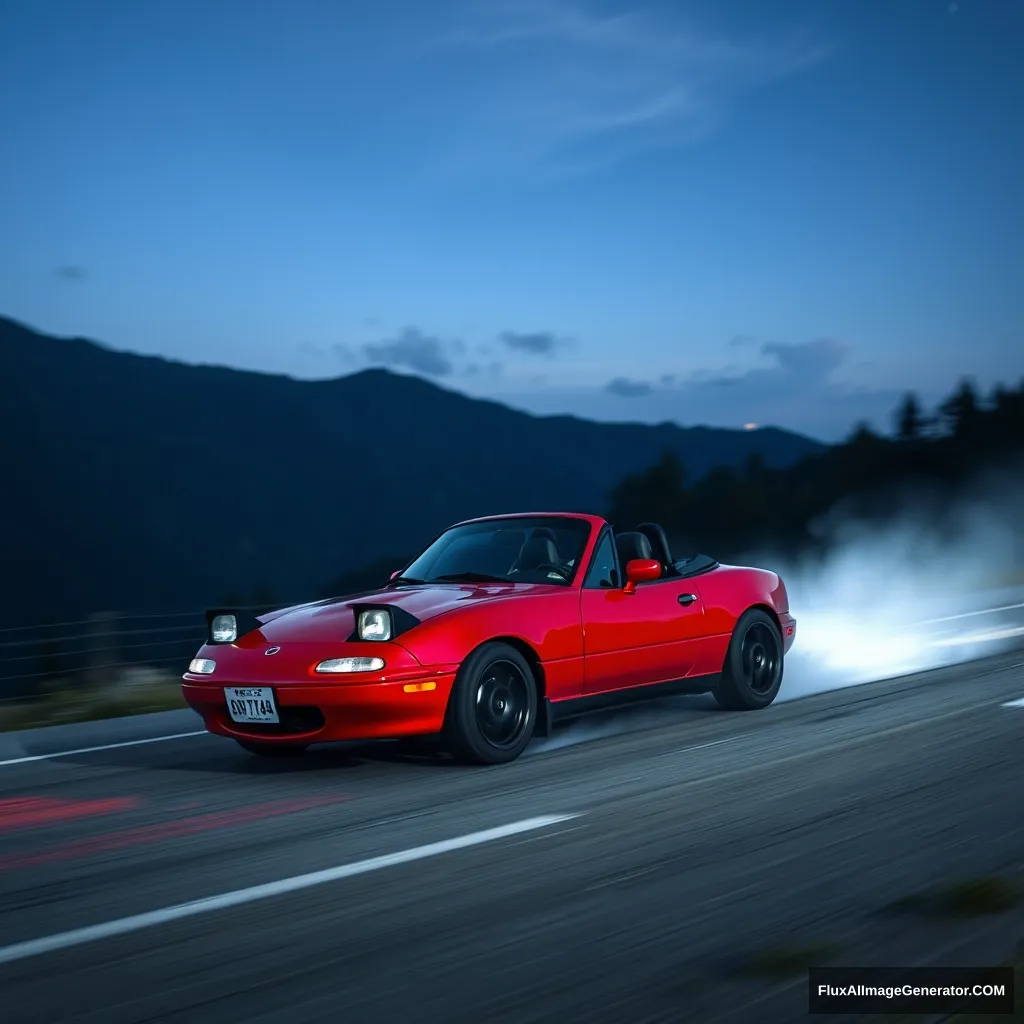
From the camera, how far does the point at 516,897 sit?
4.15m

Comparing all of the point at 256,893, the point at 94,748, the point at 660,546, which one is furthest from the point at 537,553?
the point at 256,893

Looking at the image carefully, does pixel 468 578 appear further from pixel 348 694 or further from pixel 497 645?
pixel 348 694

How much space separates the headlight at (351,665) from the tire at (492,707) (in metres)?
0.44

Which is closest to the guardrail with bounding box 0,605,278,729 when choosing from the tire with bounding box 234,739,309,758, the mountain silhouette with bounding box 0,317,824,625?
the tire with bounding box 234,739,309,758

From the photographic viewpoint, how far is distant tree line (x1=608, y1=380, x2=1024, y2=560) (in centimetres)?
6856

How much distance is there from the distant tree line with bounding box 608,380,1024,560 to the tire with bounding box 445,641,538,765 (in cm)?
5610

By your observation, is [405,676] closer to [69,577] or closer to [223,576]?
[69,577]

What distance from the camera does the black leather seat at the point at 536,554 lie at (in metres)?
7.61

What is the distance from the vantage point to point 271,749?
7.15m

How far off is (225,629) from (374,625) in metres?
1.12

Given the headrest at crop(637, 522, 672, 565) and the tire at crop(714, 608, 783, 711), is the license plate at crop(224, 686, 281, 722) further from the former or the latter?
the tire at crop(714, 608, 783, 711)

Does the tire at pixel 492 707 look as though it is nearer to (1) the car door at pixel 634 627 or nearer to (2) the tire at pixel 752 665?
(1) the car door at pixel 634 627

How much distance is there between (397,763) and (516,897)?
9.11ft

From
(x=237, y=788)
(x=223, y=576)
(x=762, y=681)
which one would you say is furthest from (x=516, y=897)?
(x=223, y=576)
